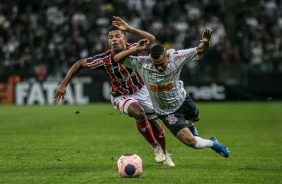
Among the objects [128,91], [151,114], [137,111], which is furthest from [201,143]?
[128,91]

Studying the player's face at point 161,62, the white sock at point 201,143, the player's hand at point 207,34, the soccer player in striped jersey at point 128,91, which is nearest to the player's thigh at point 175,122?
the white sock at point 201,143

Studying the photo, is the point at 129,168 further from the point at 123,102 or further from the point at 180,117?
the point at 123,102

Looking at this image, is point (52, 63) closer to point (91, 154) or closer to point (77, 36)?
point (77, 36)

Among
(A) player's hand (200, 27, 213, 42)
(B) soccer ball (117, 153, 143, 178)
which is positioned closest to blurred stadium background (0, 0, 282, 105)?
(A) player's hand (200, 27, 213, 42)

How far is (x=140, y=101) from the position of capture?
11641mm

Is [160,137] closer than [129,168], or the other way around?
[129,168]

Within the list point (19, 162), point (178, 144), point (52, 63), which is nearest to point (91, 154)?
point (19, 162)

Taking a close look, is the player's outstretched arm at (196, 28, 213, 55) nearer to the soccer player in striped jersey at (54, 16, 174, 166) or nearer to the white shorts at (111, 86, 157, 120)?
the soccer player in striped jersey at (54, 16, 174, 166)

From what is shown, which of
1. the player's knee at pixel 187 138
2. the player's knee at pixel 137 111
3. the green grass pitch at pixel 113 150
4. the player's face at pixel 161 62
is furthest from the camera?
the player's knee at pixel 137 111

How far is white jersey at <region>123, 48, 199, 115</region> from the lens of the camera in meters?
10.3

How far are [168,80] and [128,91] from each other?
4.86 ft

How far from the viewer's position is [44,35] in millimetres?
30844

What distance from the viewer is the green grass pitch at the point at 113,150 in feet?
31.4

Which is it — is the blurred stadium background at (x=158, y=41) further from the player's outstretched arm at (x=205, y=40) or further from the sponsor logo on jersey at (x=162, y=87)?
the player's outstretched arm at (x=205, y=40)
